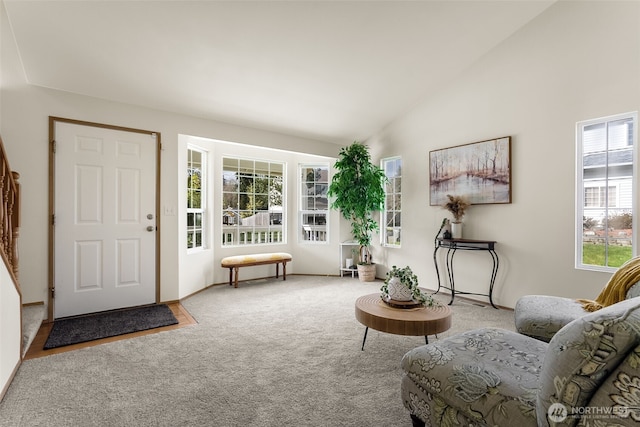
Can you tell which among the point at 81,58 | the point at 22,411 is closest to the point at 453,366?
the point at 22,411

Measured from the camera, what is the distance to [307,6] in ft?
8.95

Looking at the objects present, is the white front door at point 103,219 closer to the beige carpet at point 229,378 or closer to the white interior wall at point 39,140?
the white interior wall at point 39,140

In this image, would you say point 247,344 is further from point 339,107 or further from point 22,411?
point 339,107

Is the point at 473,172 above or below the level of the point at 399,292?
above

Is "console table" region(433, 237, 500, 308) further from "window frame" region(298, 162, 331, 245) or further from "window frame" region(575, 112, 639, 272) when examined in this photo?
"window frame" region(298, 162, 331, 245)

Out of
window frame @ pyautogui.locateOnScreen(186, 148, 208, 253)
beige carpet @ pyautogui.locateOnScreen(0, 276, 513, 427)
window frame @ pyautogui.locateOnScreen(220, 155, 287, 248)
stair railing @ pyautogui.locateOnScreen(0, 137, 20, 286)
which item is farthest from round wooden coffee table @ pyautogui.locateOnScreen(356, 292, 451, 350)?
window frame @ pyautogui.locateOnScreen(220, 155, 287, 248)

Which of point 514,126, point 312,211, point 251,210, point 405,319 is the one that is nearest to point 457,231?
point 514,126

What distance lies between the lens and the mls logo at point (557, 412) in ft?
3.02

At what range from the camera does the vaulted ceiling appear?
8.48ft

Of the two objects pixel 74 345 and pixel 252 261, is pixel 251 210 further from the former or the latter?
pixel 74 345

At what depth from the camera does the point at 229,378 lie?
2.08m

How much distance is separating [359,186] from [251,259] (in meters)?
2.06

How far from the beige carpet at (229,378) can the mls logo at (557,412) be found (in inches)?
35.3

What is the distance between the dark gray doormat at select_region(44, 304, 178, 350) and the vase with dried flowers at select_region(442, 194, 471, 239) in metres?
3.54
